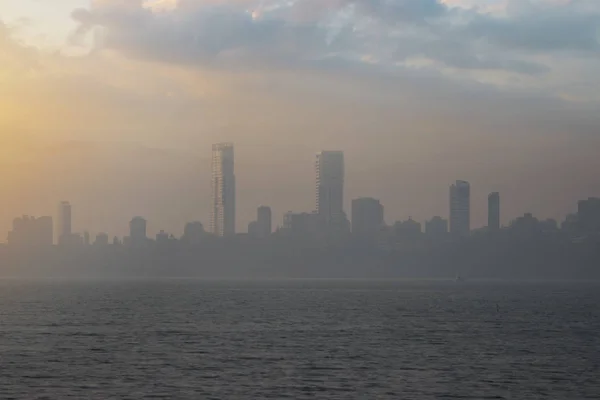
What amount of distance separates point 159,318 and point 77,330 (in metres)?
29.8

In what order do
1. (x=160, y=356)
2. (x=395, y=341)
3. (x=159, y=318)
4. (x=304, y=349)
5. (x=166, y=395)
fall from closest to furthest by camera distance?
(x=166, y=395) < (x=160, y=356) < (x=304, y=349) < (x=395, y=341) < (x=159, y=318)

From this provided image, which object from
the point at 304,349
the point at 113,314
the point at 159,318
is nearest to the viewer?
the point at 304,349

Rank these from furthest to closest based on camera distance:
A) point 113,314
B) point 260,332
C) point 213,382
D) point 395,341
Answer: point 113,314
point 260,332
point 395,341
point 213,382

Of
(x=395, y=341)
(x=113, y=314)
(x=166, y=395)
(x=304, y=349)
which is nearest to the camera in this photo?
(x=166, y=395)

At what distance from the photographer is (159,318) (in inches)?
6009

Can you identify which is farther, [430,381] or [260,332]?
[260,332]

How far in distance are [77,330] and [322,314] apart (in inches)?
2196

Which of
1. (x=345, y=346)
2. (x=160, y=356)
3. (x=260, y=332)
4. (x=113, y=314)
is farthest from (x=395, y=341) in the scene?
(x=113, y=314)

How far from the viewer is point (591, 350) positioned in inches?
4085

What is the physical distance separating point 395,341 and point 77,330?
43.1 m

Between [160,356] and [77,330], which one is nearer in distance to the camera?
[160,356]

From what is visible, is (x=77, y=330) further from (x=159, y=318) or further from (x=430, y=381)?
(x=430, y=381)

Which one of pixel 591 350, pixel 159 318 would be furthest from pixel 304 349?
pixel 159 318

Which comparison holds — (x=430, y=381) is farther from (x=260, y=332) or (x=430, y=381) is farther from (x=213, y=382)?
(x=260, y=332)
